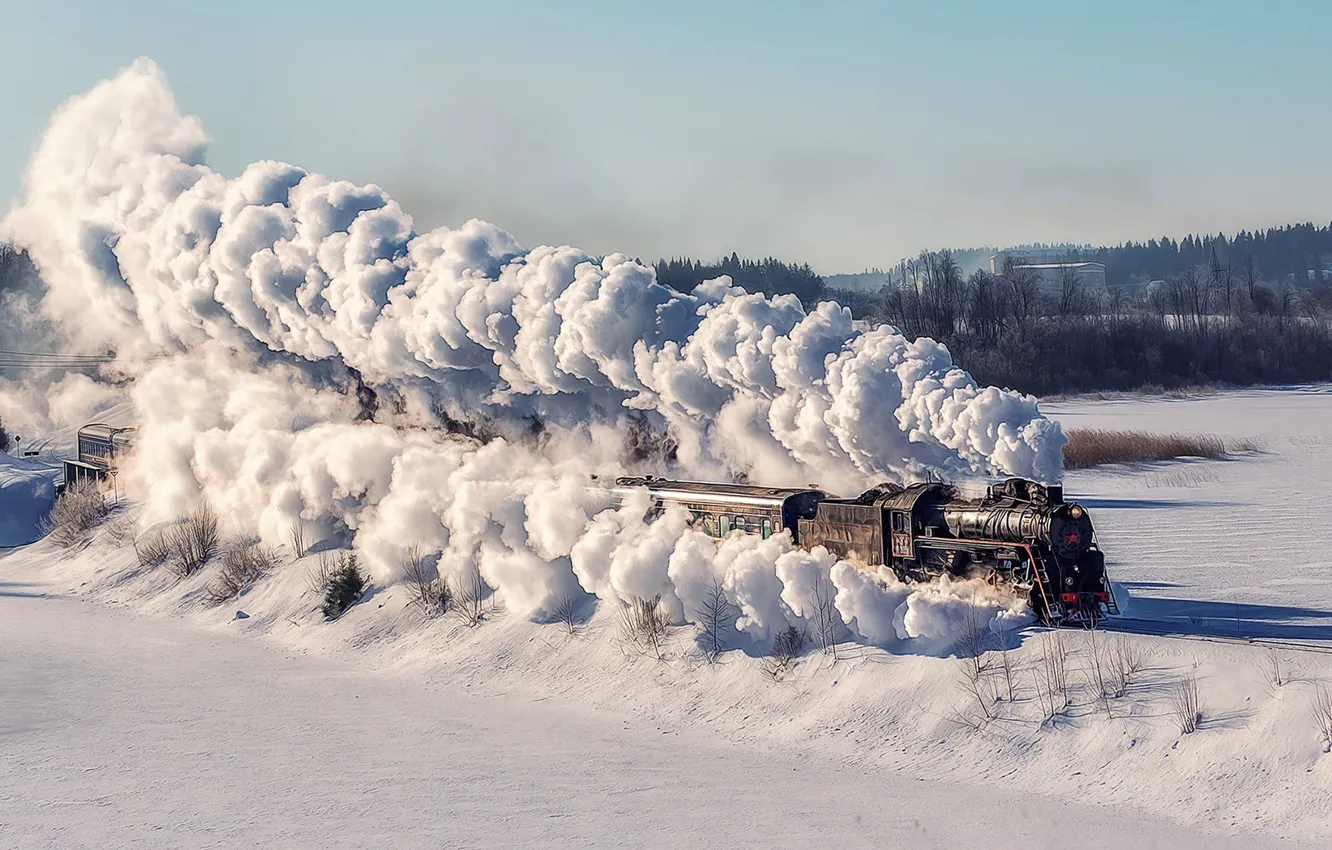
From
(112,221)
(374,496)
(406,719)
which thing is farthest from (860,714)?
(112,221)

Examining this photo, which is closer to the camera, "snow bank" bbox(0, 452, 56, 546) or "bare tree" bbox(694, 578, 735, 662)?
"bare tree" bbox(694, 578, 735, 662)

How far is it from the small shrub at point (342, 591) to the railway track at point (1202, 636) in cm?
2192

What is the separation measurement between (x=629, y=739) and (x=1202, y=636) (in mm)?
11229

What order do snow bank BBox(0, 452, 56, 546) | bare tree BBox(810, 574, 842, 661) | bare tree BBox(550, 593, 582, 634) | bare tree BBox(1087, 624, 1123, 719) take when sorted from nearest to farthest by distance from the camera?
bare tree BBox(1087, 624, 1123, 719)
bare tree BBox(810, 574, 842, 661)
bare tree BBox(550, 593, 582, 634)
snow bank BBox(0, 452, 56, 546)

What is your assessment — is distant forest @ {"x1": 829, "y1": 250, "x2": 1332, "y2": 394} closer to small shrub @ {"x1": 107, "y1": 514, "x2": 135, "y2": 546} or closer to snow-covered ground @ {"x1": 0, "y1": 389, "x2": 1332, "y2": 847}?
small shrub @ {"x1": 107, "y1": 514, "x2": 135, "y2": 546}

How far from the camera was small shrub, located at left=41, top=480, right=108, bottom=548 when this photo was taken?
2126 inches

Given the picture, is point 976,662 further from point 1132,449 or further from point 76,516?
point 1132,449

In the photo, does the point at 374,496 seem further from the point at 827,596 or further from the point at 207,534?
the point at 827,596

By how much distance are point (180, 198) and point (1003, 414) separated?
30739 millimetres

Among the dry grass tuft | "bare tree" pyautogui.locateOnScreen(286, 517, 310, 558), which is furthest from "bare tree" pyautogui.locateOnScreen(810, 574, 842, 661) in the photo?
the dry grass tuft

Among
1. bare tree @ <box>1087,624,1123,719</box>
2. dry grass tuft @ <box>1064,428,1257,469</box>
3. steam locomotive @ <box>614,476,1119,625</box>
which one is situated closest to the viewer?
bare tree @ <box>1087,624,1123,719</box>

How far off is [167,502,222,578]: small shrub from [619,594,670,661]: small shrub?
837 inches

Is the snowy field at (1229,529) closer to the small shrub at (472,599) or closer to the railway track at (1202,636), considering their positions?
the railway track at (1202,636)

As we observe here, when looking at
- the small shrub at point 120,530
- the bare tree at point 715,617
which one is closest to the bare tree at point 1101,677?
the bare tree at point 715,617
